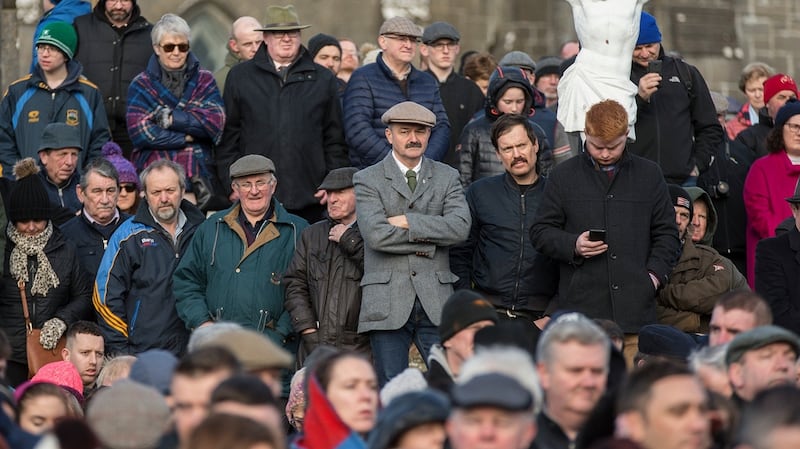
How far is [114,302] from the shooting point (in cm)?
1244

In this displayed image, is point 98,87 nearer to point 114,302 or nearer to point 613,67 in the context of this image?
point 114,302

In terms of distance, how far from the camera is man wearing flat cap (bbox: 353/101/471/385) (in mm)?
11664

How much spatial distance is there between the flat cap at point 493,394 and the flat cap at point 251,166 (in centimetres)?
501

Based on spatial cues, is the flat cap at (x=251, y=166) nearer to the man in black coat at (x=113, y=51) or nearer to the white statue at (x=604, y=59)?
the white statue at (x=604, y=59)

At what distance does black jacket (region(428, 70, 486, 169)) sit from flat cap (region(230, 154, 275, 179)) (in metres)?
2.43

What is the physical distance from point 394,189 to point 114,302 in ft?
6.58

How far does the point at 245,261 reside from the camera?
1225 centimetres

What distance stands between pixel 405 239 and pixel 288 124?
2.21m

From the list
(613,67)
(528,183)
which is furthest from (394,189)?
(613,67)

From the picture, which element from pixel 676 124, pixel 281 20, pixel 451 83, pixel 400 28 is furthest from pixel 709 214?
pixel 281 20

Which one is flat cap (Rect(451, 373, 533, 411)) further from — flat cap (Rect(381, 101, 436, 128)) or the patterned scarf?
the patterned scarf

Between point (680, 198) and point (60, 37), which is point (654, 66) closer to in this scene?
point (680, 198)

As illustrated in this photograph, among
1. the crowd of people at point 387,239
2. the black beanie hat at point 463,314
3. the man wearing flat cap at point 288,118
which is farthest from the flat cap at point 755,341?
the man wearing flat cap at point 288,118

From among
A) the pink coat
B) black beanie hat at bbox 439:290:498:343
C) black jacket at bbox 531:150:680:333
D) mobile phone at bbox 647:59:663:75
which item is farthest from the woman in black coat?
the pink coat
